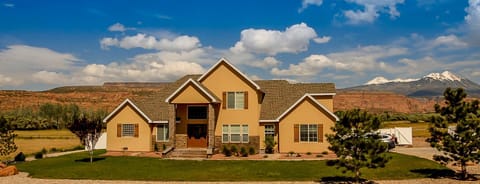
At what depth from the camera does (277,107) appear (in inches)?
1452

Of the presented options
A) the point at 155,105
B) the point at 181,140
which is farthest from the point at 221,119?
the point at 155,105

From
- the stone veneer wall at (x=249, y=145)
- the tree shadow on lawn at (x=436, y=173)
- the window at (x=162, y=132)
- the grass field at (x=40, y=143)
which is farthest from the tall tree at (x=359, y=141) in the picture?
the grass field at (x=40, y=143)

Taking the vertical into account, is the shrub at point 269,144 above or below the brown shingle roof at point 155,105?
below

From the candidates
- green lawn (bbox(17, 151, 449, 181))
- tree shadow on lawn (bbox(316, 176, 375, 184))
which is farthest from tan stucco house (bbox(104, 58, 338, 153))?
tree shadow on lawn (bbox(316, 176, 375, 184))

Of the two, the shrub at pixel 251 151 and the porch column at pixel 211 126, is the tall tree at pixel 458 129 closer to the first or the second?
the shrub at pixel 251 151

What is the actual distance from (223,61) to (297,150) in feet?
31.4

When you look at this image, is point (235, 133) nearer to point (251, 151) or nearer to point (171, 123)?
point (251, 151)

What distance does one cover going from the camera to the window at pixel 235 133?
118 feet

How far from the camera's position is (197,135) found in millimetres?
36531

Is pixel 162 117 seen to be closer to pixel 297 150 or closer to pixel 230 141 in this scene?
pixel 230 141

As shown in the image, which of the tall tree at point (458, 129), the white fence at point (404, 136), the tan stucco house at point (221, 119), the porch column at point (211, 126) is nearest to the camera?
the tall tree at point (458, 129)

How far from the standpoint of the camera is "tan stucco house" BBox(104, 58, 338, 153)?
34.8 meters

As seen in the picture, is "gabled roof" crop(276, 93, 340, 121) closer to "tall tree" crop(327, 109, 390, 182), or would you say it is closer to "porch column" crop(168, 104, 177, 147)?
"porch column" crop(168, 104, 177, 147)

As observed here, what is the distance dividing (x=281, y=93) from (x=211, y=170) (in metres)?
15.1
